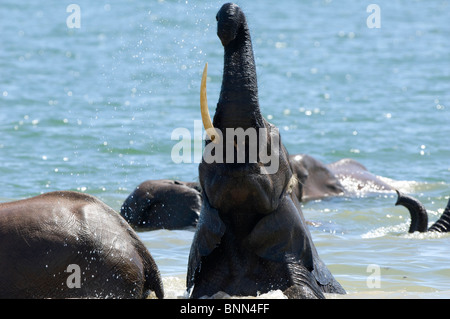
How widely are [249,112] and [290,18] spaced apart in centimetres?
3544

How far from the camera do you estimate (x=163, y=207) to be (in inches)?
415

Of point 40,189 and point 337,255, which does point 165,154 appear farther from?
point 337,255

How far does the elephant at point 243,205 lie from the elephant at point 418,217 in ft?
13.5

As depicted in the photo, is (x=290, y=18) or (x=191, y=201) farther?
(x=290, y=18)

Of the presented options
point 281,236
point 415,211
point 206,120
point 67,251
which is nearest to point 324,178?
point 415,211

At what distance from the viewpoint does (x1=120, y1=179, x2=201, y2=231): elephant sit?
10406mm

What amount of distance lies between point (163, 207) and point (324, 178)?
401cm

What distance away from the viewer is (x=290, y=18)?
40562 millimetres

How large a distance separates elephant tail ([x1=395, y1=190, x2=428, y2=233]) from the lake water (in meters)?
0.11

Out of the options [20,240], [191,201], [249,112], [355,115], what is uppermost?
[249,112]

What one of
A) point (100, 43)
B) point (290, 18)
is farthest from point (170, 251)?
point (290, 18)

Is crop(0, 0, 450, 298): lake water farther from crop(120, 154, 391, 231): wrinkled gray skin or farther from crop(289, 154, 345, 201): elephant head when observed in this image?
crop(120, 154, 391, 231): wrinkled gray skin

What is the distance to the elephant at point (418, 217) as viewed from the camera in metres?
10.1

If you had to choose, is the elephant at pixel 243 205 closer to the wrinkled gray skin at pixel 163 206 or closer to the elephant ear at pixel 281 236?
the elephant ear at pixel 281 236
